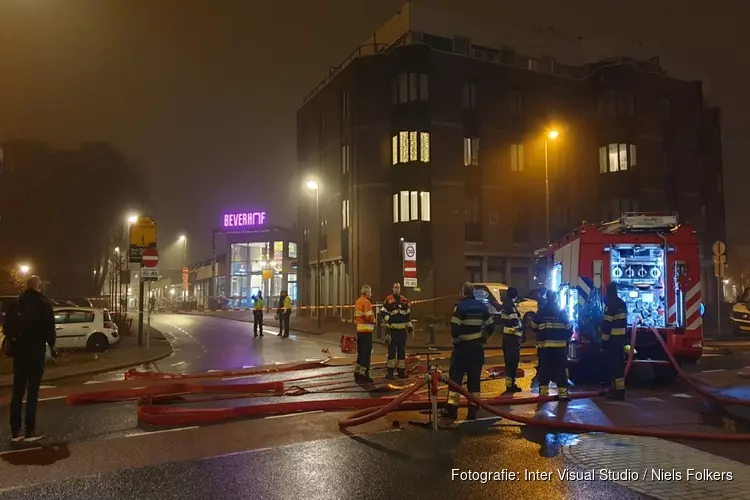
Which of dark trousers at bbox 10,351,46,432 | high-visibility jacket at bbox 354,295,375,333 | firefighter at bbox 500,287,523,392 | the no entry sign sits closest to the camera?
dark trousers at bbox 10,351,46,432

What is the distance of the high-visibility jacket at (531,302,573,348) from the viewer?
30.1 feet

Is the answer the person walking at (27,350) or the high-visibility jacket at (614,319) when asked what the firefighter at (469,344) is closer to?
the high-visibility jacket at (614,319)

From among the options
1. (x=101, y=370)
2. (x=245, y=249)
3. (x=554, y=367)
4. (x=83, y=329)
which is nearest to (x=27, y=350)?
(x=554, y=367)

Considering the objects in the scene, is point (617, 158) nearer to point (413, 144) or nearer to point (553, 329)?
point (413, 144)

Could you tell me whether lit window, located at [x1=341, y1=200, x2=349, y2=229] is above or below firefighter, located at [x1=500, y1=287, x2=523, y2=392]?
above

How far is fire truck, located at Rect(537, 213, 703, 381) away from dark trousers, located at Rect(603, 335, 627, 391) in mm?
1277

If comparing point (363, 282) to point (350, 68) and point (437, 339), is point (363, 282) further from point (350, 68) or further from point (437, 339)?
point (350, 68)

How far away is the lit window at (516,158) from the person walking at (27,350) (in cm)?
2871

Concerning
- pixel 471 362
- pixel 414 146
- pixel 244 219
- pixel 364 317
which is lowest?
pixel 471 362

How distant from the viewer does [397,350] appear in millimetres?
11312

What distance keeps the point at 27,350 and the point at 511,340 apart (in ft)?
Answer: 23.9

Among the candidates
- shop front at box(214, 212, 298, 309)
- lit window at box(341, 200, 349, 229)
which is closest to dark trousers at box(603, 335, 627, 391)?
lit window at box(341, 200, 349, 229)

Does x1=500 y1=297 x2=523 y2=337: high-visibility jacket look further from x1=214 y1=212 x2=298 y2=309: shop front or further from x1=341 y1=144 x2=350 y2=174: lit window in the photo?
x1=214 y1=212 x2=298 y2=309: shop front

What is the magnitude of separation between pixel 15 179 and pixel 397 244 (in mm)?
24319
